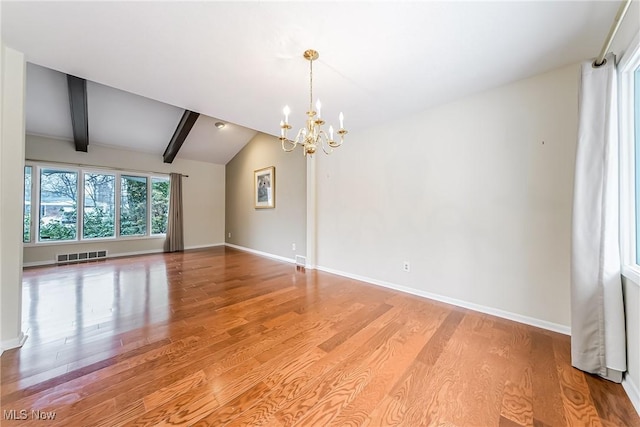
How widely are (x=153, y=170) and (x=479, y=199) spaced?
6.91 meters

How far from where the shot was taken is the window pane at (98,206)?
5.01 metres

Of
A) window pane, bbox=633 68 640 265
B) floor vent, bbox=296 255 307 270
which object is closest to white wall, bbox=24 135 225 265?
floor vent, bbox=296 255 307 270

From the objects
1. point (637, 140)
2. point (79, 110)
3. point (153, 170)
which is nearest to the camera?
point (637, 140)

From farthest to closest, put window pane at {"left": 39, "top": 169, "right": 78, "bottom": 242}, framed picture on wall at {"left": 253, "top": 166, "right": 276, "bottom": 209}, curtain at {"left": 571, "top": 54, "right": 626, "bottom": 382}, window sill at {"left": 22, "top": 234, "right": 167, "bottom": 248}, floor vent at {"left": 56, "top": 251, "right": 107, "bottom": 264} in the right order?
1. framed picture on wall at {"left": 253, "top": 166, "right": 276, "bottom": 209}
2. floor vent at {"left": 56, "top": 251, "right": 107, "bottom": 264}
3. window pane at {"left": 39, "top": 169, "right": 78, "bottom": 242}
4. window sill at {"left": 22, "top": 234, "right": 167, "bottom": 248}
5. curtain at {"left": 571, "top": 54, "right": 626, "bottom": 382}

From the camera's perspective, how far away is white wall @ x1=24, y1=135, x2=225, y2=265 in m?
4.50

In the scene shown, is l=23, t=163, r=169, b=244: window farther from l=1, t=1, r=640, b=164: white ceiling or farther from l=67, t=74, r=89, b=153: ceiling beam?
l=1, t=1, r=640, b=164: white ceiling

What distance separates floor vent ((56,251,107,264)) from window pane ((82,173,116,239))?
1.21 feet

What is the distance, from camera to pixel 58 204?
468 cm

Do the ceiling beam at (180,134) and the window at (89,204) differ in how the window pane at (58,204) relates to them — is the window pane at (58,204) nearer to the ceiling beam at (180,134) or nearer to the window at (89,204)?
the window at (89,204)

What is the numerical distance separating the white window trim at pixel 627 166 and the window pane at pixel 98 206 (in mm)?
7818

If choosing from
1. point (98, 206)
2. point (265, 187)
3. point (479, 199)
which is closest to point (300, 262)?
point (265, 187)

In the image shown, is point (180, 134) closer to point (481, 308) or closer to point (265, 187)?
point (265, 187)

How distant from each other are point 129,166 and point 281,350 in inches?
238

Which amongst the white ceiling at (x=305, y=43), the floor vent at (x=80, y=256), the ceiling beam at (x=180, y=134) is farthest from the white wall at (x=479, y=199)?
the floor vent at (x=80, y=256)
